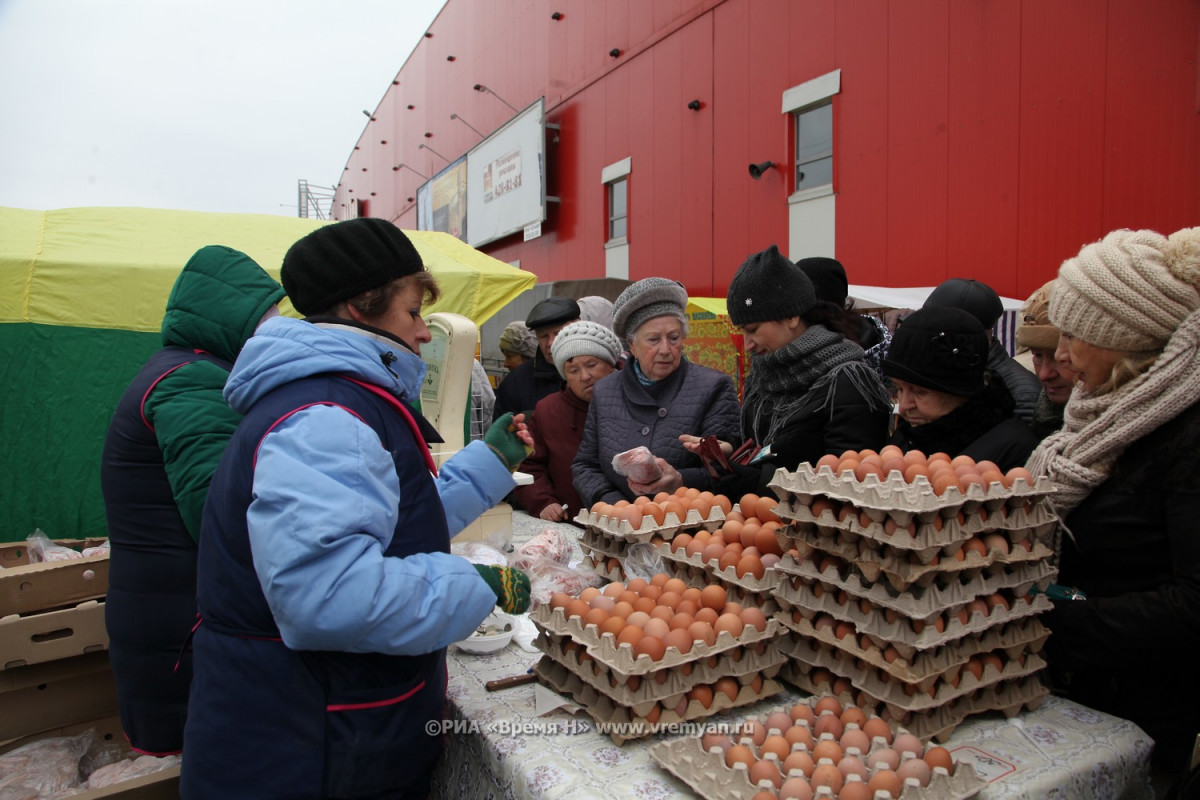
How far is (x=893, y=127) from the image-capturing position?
25.9ft

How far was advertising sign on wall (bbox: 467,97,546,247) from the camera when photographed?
15.5m

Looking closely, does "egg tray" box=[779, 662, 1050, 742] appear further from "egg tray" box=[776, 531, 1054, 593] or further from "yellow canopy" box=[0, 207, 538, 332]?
"yellow canopy" box=[0, 207, 538, 332]

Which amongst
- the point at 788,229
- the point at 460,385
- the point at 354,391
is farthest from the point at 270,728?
the point at 788,229

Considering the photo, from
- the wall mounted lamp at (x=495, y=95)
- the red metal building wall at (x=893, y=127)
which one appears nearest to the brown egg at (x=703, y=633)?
the red metal building wall at (x=893, y=127)

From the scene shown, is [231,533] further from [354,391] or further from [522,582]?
[522,582]

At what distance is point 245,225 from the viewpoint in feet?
17.4

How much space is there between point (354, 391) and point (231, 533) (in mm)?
369

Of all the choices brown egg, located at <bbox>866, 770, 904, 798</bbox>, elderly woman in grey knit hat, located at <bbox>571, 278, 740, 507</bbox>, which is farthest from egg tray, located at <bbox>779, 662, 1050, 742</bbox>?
elderly woman in grey knit hat, located at <bbox>571, 278, 740, 507</bbox>

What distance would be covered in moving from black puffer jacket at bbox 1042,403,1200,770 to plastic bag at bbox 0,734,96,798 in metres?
3.11

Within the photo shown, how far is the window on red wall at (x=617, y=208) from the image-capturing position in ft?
44.2

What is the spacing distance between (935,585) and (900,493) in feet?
0.76

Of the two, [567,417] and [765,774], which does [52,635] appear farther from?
[765,774]

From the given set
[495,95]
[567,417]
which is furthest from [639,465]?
[495,95]

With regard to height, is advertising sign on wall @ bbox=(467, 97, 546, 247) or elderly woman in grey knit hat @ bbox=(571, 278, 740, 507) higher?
advertising sign on wall @ bbox=(467, 97, 546, 247)
